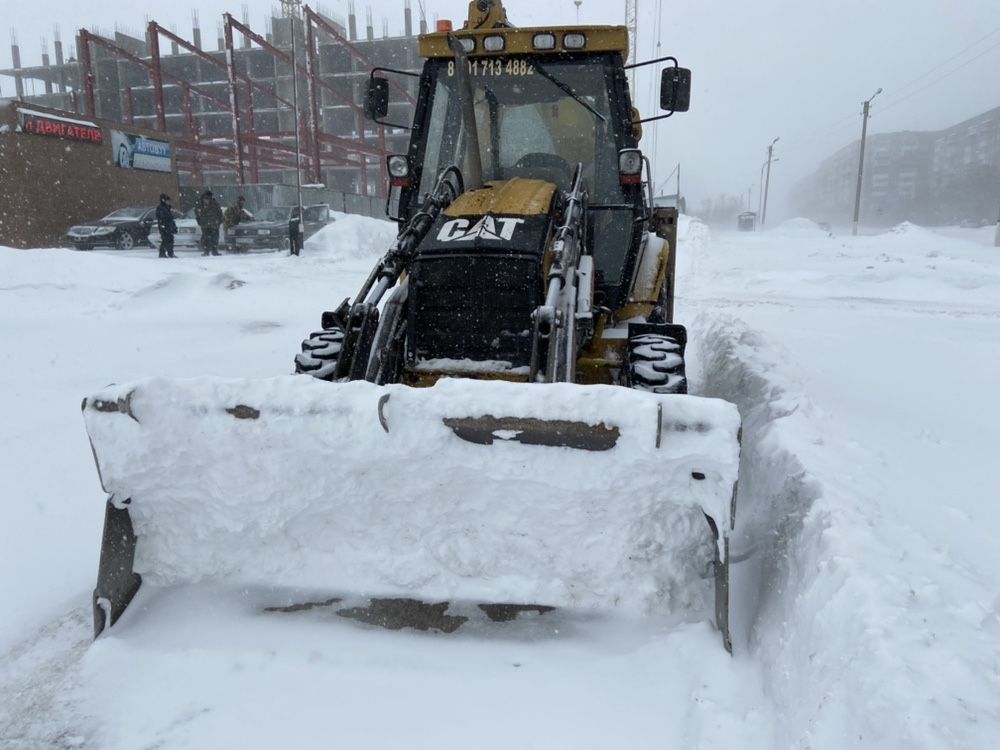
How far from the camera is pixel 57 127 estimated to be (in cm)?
2177

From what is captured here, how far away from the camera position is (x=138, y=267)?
11453 millimetres

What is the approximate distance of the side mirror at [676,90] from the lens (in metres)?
4.44

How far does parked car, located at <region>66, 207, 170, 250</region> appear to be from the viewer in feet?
63.9

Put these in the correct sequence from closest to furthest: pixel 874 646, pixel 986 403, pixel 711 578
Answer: pixel 874 646
pixel 711 578
pixel 986 403

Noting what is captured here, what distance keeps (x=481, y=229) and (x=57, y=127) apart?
78.1 ft

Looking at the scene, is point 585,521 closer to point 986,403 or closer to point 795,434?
point 795,434

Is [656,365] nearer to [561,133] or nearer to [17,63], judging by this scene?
[561,133]

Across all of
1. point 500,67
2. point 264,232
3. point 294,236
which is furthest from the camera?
point 264,232

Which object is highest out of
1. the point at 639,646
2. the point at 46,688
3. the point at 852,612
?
the point at 852,612

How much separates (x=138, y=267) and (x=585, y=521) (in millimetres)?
11123

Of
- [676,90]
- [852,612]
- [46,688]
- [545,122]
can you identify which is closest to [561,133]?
[545,122]

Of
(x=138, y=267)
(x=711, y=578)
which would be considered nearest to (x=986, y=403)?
(x=711, y=578)

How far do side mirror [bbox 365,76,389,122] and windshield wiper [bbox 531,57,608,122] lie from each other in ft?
3.90

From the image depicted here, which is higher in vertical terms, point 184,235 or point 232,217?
point 232,217
